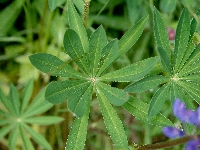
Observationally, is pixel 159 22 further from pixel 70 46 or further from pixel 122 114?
pixel 122 114

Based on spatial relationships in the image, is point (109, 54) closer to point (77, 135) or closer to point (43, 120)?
point (77, 135)

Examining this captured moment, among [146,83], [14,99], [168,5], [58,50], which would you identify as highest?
[58,50]

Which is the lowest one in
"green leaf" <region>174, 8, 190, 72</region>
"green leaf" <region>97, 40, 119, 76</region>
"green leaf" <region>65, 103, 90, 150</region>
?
"green leaf" <region>65, 103, 90, 150</region>

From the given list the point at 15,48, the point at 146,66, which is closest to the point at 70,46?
the point at 146,66

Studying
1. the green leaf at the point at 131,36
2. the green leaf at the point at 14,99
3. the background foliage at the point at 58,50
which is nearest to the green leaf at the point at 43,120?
the green leaf at the point at 14,99

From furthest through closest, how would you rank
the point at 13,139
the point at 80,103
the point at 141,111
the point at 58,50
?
the point at 58,50 → the point at 13,139 → the point at 141,111 → the point at 80,103

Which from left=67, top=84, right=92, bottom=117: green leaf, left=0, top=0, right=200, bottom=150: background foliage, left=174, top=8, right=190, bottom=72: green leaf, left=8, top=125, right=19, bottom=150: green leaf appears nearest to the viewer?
left=67, top=84, right=92, bottom=117: green leaf

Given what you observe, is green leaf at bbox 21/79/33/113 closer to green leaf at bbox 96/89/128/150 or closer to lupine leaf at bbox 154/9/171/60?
green leaf at bbox 96/89/128/150

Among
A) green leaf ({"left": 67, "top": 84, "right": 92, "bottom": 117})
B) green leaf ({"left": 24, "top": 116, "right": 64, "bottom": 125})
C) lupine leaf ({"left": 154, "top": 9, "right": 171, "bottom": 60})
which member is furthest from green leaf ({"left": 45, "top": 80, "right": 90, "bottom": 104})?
green leaf ({"left": 24, "top": 116, "right": 64, "bottom": 125})

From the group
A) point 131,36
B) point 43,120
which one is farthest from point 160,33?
point 43,120
